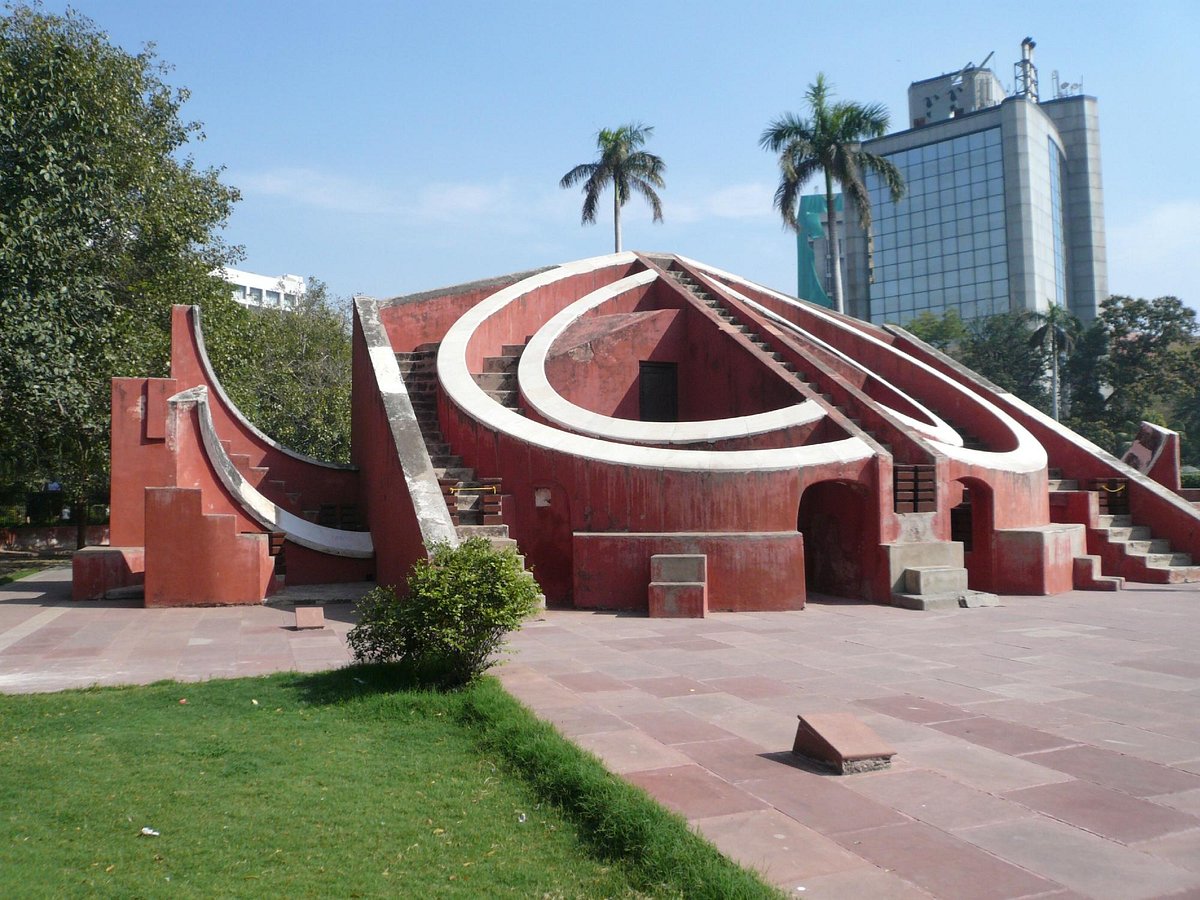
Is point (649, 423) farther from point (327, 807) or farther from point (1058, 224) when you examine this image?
point (1058, 224)

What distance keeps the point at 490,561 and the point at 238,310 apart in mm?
14012

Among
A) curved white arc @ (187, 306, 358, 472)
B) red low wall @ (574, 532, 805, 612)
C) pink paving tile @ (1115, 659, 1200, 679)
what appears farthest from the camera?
curved white arc @ (187, 306, 358, 472)

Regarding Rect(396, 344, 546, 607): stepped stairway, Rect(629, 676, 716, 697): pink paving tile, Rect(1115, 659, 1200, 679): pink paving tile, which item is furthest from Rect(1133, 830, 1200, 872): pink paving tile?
Rect(396, 344, 546, 607): stepped stairway

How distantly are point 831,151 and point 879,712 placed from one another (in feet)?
62.6

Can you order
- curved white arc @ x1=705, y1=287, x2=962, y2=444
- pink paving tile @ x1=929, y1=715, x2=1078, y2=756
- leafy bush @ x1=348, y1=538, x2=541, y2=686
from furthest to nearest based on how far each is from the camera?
curved white arc @ x1=705, y1=287, x2=962, y2=444 → leafy bush @ x1=348, y1=538, x2=541, y2=686 → pink paving tile @ x1=929, y1=715, x2=1078, y2=756

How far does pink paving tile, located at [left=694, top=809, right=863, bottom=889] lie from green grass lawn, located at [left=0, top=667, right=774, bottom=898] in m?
0.12

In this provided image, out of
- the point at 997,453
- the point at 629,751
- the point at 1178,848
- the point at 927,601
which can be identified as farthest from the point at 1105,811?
the point at 997,453

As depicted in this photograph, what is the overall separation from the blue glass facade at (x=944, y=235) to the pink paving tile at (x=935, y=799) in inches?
2046

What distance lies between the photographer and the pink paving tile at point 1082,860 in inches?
108

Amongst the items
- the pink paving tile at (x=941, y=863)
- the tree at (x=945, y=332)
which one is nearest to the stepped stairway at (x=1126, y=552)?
the pink paving tile at (x=941, y=863)

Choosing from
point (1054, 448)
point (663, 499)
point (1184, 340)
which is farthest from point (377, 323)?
point (1184, 340)

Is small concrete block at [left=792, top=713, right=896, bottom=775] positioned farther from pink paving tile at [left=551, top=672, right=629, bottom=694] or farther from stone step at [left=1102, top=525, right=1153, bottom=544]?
stone step at [left=1102, top=525, right=1153, bottom=544]

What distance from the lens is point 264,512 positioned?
10039 millimetres

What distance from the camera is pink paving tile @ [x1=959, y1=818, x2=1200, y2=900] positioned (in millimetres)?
2748
